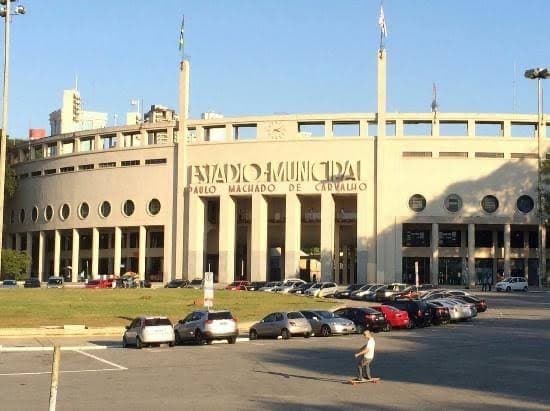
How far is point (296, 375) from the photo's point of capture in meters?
22.5

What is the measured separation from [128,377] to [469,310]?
2771 centimetres

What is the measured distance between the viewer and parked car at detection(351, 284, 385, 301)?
69.1 meters

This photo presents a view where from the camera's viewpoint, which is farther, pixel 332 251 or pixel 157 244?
pixel 157 244

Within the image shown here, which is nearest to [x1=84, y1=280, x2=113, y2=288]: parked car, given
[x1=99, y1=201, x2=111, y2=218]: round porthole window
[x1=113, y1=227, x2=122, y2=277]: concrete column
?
[x1=113, y1=227, x2=122, y2=277]: concrete column

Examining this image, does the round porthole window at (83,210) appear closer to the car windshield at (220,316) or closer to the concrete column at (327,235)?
the concrete column at (327,235)

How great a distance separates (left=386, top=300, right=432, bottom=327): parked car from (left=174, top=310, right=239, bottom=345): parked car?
11272 mm

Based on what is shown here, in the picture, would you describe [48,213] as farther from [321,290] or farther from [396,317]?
[396,317]

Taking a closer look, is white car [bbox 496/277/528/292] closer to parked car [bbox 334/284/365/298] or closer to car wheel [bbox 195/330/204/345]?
parked car [bbox 334/284/365/298]

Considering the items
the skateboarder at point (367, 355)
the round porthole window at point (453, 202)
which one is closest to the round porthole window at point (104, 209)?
the round porthole window at point (453, 202)

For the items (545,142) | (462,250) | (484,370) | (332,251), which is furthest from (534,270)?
(484,370)

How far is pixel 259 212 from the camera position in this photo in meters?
95.2

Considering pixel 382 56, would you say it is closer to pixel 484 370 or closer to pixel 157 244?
pixel 157 244

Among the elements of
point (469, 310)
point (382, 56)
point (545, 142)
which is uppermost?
point (382, 56)

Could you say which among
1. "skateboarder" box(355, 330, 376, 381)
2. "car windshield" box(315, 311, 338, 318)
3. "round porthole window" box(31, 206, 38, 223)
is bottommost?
"car windshield" box(315, 311, 338, 318)
